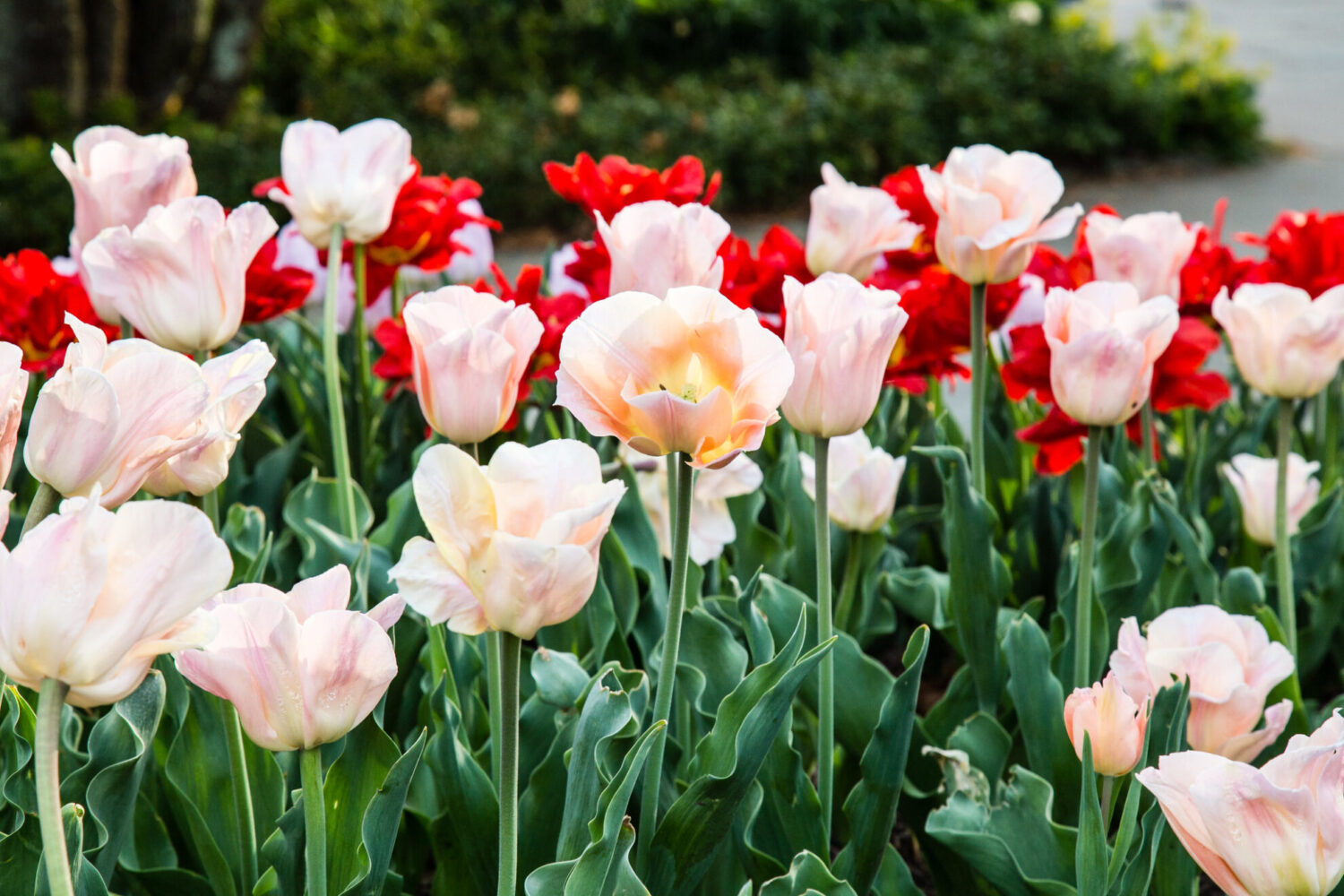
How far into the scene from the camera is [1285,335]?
130 centimetres

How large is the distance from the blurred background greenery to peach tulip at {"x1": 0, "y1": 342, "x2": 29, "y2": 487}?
15.5 feet

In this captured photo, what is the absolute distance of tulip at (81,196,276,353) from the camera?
1.13 metres

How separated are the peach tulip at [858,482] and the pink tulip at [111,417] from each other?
825 millimetres

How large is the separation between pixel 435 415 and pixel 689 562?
1.15 ft

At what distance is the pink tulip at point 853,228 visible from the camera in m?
1.54

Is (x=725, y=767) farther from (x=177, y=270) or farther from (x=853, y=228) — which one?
(x=853, y=228)

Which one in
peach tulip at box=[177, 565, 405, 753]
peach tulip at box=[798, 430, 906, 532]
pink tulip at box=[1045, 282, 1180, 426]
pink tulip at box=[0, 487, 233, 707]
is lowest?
peach tulip at box=[798, 430, 906, 532]

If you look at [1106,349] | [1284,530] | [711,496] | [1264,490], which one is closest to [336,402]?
[711,496]

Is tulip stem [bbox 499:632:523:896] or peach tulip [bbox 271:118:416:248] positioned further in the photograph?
peach tulip [bbox 271:118:416:248]

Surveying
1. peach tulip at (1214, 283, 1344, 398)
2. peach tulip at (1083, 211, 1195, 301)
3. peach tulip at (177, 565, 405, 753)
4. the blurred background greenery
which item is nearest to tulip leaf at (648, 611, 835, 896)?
peach tulip at (177, 565, 405, 753)

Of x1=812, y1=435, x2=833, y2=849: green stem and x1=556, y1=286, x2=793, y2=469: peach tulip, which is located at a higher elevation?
x1=556, y1=286, x2=793, y2=469: peach tulip

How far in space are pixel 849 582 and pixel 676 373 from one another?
28.8 inches

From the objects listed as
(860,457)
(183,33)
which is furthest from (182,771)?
(183,33)

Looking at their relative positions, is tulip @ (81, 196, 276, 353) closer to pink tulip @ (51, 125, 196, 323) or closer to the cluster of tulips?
the cluster of tulips
